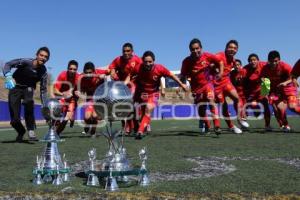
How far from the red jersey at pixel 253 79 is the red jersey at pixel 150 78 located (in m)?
3.24

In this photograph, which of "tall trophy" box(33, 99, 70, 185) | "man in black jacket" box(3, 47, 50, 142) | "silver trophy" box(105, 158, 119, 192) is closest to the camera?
"silver trophy" box(105, 158, 119, 192)

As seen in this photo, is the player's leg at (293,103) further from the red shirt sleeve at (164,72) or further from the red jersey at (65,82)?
the red jersey at (65,82)

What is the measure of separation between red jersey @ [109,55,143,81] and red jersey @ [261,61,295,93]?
10.0 ft

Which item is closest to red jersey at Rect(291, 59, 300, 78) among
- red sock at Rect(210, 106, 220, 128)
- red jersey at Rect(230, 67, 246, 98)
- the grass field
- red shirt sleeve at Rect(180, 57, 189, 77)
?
red sock at Rect(210, 106, 220, 128)

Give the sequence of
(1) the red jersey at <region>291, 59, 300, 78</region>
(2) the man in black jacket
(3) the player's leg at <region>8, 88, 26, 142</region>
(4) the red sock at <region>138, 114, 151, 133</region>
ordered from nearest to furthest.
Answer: (2) the man in black jacket < (3) the player's leg at <region>8, 88, 26, 142</region> < (4) the red sock at <region>138, 114, 151, 133</region> < (1) the red jersey at <region>291, 59, 300, 78</region>

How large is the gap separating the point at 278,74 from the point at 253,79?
1367mm

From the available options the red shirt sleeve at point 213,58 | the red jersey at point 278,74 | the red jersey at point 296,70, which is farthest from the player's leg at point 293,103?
the red shirt sleeve at point 213,58

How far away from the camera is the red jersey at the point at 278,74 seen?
10506 millimetres

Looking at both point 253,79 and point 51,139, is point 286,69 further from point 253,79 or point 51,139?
point 51,139

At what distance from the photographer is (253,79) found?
473 inches

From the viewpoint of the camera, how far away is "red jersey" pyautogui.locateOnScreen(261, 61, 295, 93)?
34.5 ft

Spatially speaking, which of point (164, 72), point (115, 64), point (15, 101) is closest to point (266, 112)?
point (164, 72)

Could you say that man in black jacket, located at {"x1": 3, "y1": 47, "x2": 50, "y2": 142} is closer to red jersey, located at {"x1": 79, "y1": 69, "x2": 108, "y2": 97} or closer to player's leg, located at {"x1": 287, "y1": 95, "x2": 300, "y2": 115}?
red jersey, located at {"x1": 79, "y1": 69, "x2": 108, "y2": 97}

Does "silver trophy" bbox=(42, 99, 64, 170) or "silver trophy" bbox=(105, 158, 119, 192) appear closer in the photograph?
"silver trophy" bbox=(105, 158, 119, 192)
